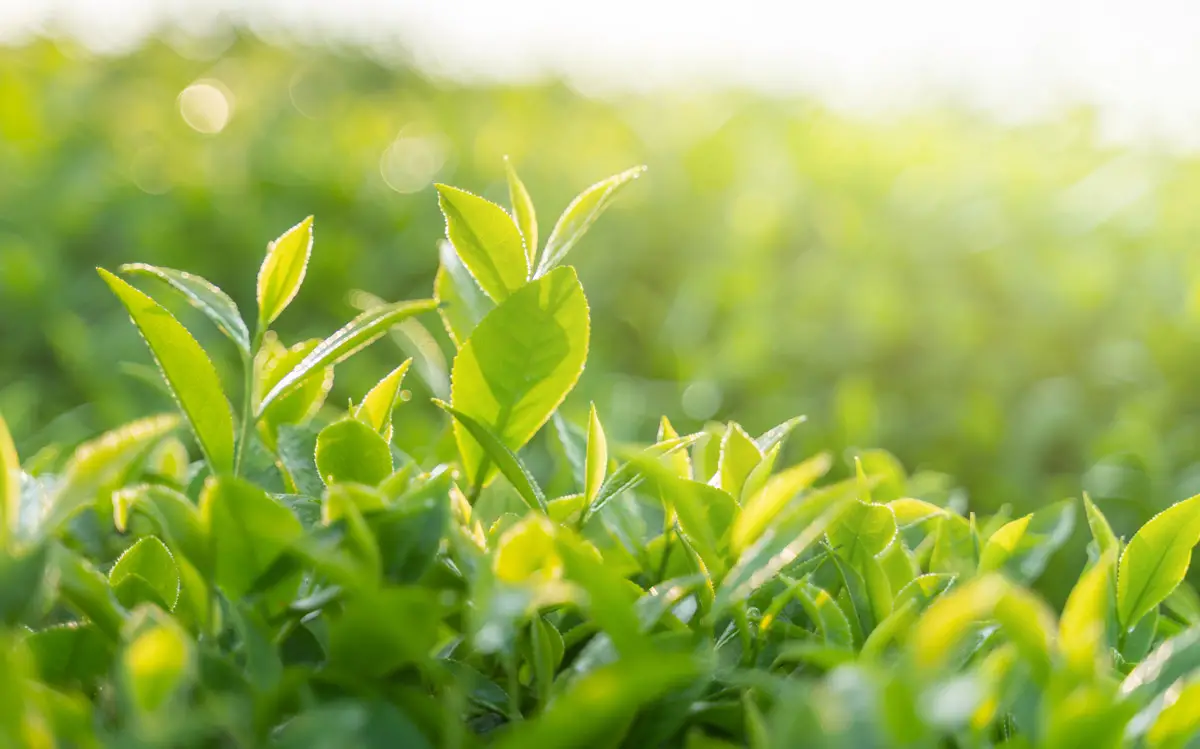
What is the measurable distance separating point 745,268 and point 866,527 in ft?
6.90

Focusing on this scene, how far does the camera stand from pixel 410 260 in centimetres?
317

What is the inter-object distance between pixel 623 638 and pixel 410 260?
2.60 meters

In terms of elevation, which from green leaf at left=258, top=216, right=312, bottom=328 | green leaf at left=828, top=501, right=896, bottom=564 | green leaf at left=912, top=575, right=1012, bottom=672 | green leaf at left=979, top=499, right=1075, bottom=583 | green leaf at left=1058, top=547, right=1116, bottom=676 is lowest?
green leaf at left=979, top=499, right=1075, bottom=583

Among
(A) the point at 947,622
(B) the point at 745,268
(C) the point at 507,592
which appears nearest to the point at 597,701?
(C) the point at 507,592

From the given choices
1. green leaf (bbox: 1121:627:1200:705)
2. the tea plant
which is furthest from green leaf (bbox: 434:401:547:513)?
green leaf (bbox: 1121:627:1200:705)

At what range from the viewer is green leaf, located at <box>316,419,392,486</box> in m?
0.84

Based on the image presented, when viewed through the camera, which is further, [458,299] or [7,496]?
[458,299]

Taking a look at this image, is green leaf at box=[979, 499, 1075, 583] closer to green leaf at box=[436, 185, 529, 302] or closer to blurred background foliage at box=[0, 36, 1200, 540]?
green leaf at box=[436, 185, 529, 302]

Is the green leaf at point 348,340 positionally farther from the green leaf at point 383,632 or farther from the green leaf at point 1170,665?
the green leaf at point 1170,665

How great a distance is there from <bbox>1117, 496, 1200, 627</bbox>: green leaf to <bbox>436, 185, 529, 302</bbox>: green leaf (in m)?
0.57

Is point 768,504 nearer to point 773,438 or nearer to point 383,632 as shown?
point 773,438

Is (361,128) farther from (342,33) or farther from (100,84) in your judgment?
(342,33)

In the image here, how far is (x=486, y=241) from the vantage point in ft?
2.98

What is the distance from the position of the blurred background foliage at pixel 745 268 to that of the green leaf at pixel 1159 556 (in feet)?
3.79
